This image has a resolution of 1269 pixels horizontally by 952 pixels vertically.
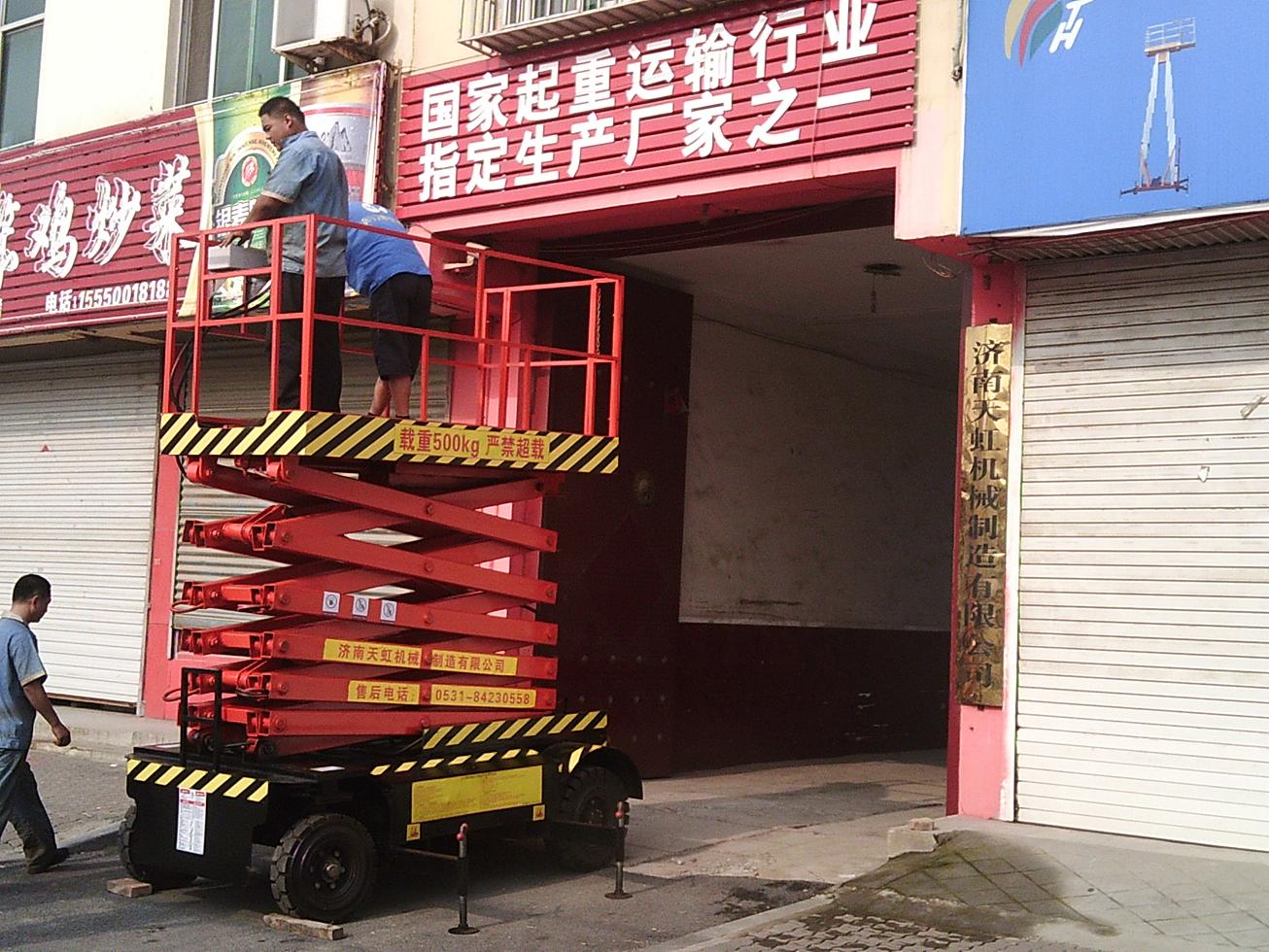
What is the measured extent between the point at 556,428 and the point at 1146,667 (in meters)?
5.47

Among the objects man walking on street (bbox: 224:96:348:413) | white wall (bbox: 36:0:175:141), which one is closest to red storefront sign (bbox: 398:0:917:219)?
man walking on street (bbox: 224:96:348:413)

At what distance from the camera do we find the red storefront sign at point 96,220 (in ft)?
45.6

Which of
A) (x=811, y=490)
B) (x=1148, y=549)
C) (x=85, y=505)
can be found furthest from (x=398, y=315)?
(x=85, y=505)

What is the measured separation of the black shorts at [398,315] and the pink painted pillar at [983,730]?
3736 mm

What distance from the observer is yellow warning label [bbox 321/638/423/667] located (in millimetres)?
8289

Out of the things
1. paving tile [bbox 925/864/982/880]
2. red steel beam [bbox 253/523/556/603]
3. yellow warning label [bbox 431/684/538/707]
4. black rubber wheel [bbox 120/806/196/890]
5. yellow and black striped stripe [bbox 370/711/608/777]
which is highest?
red steel beam [bbox 253/523/556/603]

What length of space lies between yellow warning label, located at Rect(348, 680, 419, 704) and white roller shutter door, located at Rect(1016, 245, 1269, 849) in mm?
3957

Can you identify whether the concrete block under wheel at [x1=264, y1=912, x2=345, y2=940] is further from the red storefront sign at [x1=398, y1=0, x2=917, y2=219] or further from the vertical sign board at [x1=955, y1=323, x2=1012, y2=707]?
the red storefront sign at [x1=398, y1=0, x2=917, y2=219]

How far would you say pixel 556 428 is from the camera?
12.5 m

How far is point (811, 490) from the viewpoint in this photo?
51.6 feet

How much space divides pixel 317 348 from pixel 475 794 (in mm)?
2832

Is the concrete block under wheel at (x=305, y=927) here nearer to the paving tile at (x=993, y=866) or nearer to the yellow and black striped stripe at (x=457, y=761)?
the yellow and black striped stripe at (x=457, y=761)

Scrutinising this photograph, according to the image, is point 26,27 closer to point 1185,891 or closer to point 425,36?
point 425,36

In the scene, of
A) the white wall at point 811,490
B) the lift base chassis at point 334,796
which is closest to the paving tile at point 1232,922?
the lift base chassis at point 334,796
